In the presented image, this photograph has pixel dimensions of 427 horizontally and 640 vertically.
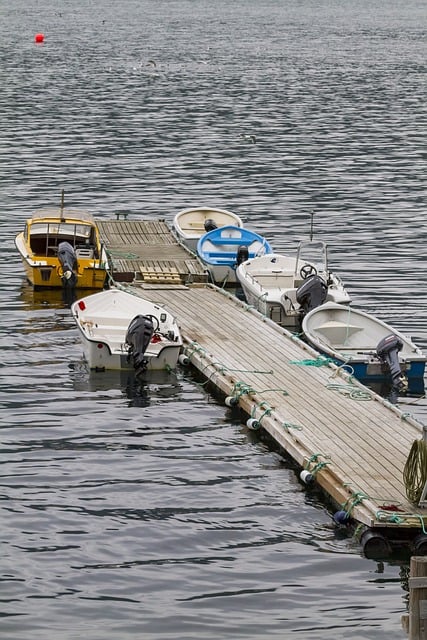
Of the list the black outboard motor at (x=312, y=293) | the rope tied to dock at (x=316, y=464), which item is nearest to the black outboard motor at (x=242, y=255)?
the black outboard motor at (x=312, y=293)

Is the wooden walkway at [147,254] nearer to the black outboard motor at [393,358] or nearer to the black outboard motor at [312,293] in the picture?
the black outboard motor at [312,293]

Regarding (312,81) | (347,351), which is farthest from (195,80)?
(347,351)

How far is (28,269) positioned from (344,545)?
22623mm

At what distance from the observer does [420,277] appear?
47.1 metres

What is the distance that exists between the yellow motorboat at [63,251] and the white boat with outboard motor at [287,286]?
189 inches

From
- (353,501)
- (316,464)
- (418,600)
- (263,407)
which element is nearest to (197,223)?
(263,407)

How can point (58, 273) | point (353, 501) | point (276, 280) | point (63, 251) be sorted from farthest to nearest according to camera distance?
point (58, 273)
point (63, 251)
point (276, 280)
point (353, 501)

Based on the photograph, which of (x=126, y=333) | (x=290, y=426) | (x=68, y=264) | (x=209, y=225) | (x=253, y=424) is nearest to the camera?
(x=290, y=426)

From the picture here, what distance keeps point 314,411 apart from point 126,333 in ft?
23.3

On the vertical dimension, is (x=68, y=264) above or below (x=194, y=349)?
above

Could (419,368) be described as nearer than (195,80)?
Yes

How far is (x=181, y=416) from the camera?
1265 inches

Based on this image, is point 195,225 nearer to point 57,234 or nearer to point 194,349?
point 57,234

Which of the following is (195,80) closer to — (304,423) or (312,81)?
(312,81)
